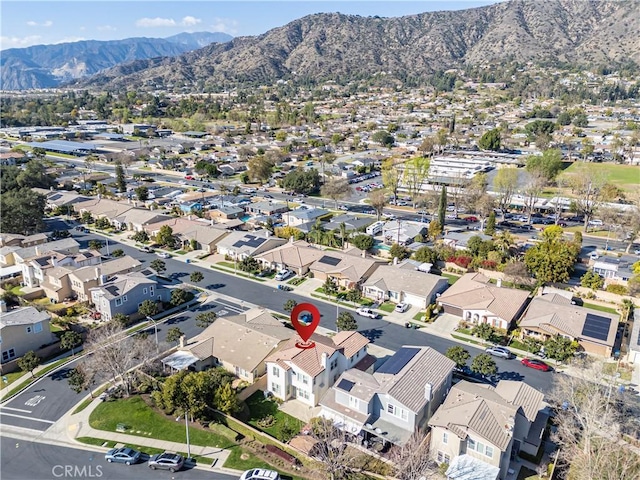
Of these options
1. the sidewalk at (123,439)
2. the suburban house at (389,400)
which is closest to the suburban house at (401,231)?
the suburban house at (389,400)

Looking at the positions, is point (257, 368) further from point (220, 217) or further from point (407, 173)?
point (407, 173)

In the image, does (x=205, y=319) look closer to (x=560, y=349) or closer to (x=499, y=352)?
(x=499, y=352)

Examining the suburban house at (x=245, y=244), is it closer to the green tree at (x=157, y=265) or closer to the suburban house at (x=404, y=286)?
the green tree at (x=157, y=265)

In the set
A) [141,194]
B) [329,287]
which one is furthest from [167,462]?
[141,194]

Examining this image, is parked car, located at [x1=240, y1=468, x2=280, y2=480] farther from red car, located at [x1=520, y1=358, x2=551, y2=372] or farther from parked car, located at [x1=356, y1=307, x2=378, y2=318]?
red car, located at [x1=520, y1=358, x2=551, y2=372]

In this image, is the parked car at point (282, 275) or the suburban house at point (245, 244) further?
the suburban house at point (245, 244)
